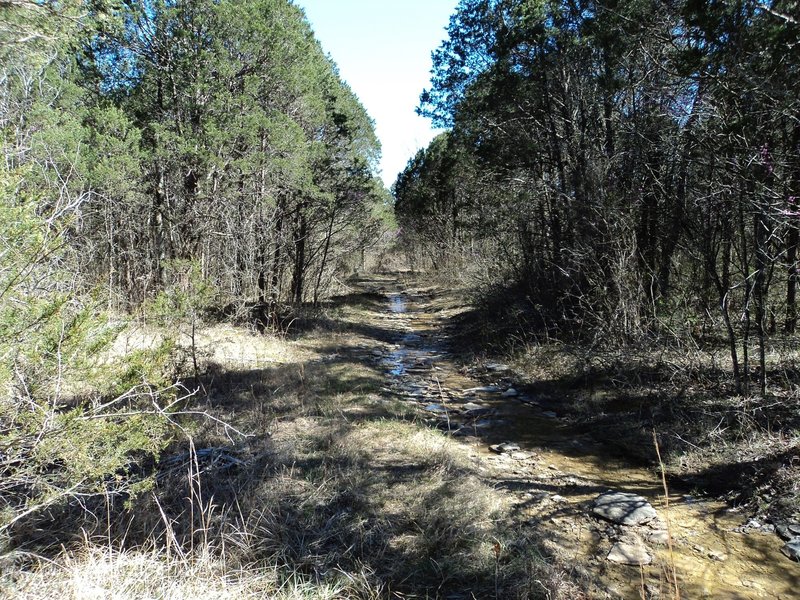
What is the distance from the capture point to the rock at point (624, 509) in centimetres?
418

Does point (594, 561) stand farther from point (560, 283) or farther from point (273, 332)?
point (273, 332)

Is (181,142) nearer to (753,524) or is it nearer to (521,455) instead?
(521,455)

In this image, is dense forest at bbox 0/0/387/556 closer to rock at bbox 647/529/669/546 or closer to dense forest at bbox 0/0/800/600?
dense forest at bbox 0/0/800/600

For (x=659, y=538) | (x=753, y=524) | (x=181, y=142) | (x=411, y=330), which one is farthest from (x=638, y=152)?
(x=411, y=330)

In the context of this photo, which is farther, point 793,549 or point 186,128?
point 186,128

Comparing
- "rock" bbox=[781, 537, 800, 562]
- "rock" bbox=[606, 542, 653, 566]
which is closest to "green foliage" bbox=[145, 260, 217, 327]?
"rock" bbox=[606, 542, 653, 566]

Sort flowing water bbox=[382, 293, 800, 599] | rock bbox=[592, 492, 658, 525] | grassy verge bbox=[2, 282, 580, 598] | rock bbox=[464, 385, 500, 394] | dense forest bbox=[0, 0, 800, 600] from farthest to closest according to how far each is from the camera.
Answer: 1. rock bbox=[464, 385, 500, 394]
2. rock bbox=[592, 492, 658, 525]
3. flowing water bbox=[382, 293, 800, 599]
4. dense forest bbox=[0, 0, 800, 600]
5. grassy verge bbox=[2, 282, 580, 598]

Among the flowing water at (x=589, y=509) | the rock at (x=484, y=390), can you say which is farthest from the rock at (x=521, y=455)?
the rock at (x=484, y=390)

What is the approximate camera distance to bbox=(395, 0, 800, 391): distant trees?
4.93m

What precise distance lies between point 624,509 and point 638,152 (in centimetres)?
565

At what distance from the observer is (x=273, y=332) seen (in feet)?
37.7

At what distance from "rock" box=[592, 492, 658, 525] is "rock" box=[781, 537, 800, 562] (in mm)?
903

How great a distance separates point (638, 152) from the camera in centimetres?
755

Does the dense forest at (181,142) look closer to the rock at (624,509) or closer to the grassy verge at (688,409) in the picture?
the rock at (624,509)
